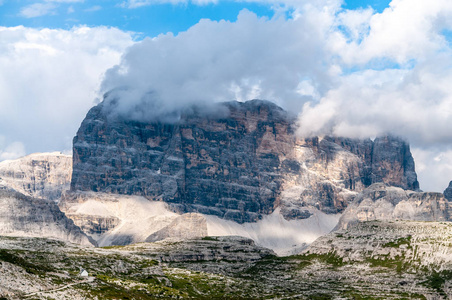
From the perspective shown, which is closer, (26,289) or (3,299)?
(3,299)

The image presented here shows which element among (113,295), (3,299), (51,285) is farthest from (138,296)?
(3,299)

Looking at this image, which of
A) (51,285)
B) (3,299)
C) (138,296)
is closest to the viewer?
(3,299)

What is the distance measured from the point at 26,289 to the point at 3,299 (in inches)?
577

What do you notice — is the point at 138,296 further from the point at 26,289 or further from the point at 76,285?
the point at 26,289

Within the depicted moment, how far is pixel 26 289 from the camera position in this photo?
170 meters

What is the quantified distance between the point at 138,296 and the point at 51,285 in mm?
27538

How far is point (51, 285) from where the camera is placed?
180750 mm

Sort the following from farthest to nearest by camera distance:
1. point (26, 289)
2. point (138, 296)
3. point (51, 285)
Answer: point (138, 296) → point (51, 285) → point (26, 289)

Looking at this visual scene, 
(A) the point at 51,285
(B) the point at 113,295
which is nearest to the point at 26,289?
(A) the point at 51,285

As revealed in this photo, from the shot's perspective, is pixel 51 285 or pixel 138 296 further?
pixel 138 296

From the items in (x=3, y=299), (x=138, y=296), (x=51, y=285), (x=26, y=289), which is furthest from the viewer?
(x=138, y=296)

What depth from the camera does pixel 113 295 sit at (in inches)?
7446

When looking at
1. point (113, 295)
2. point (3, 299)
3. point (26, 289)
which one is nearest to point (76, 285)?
point (113, 295)

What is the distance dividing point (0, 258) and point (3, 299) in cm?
2925
